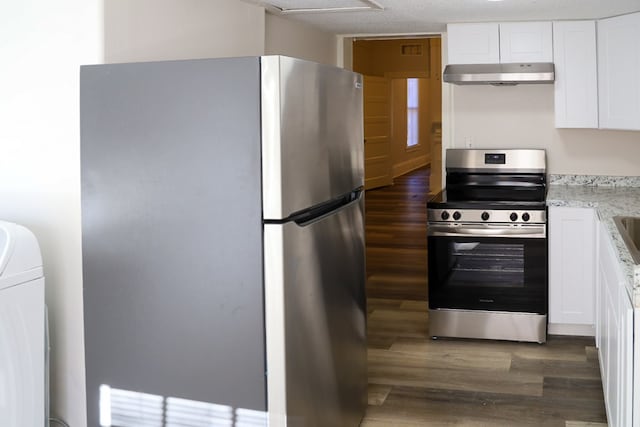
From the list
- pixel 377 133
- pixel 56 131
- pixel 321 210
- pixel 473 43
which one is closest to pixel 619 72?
pixel 473 43

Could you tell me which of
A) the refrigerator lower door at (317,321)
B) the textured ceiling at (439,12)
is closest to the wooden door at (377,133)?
the textured ceiling at (439,12)

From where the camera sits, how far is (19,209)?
2.97 meters

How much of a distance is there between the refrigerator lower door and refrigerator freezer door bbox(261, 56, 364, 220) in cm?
11

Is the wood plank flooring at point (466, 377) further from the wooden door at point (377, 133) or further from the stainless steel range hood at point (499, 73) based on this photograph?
the wooden door at point (377, 133)

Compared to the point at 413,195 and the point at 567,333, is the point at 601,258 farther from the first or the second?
the point at 413,195

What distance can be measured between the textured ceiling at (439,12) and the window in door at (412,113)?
396 inches

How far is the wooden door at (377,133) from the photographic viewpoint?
1190 centimetres

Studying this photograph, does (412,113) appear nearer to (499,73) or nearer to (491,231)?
(499,73)

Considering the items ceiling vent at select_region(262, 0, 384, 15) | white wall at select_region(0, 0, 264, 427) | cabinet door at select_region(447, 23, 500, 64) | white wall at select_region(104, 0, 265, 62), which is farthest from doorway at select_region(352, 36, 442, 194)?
white wall at select_region(0, 0, 264, 427)

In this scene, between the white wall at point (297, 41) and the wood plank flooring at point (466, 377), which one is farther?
the white wall at point (297, 41)

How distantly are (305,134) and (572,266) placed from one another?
263cm

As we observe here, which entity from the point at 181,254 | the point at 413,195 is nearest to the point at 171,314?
the point at 181,254

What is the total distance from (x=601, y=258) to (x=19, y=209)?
→ 273 centimetres

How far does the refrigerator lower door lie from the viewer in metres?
2.64
